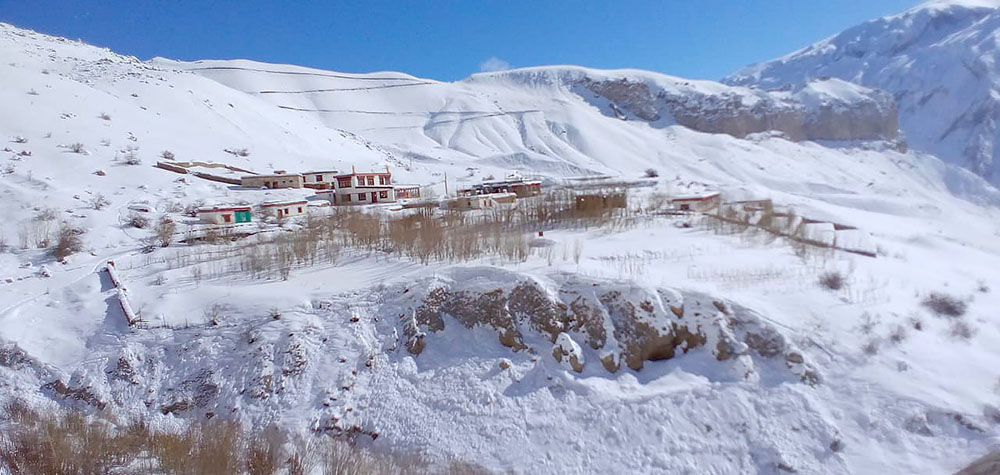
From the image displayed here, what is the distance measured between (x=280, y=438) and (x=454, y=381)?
2103 mm

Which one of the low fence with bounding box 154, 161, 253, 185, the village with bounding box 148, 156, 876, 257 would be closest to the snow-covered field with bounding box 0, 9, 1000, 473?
the village with bounding box 148, 156, 876, 257

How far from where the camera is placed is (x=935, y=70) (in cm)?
7425

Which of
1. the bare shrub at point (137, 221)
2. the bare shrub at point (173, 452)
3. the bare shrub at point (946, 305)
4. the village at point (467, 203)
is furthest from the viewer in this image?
the bare shrub at point (137, 221)

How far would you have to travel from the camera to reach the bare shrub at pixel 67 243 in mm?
11078

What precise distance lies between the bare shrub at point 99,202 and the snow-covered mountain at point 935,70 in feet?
248

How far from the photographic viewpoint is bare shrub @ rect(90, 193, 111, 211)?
1545 cm

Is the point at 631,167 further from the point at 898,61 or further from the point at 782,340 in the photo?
the point at 898,61

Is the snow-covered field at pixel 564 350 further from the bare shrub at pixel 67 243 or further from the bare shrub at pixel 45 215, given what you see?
the bare shrub at pixel 67 243

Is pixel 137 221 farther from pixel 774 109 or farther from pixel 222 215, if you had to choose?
pixel 774 109

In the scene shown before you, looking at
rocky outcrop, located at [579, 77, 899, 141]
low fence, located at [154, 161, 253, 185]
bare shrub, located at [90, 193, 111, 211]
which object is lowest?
bare shrub, located at [90, 193, 111, 211]

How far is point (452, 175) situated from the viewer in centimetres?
3291

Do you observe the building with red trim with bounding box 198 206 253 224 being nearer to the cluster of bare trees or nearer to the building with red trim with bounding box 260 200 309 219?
the building with red trim with bounding box 260 200 309 219

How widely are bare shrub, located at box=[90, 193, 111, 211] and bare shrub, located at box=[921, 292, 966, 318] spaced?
2102 cm

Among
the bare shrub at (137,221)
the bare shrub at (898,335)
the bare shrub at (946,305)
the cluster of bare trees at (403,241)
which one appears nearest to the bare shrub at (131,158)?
the bare shrub at (137,221)
